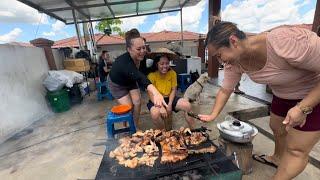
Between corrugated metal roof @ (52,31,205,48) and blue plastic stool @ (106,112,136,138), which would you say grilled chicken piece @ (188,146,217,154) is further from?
corrugated metal roof @ (52,31,205,48)

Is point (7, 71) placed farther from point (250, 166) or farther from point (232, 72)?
point (250, 166)

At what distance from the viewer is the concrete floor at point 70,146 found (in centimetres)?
263

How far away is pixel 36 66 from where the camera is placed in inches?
201

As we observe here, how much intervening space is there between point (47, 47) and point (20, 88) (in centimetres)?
171

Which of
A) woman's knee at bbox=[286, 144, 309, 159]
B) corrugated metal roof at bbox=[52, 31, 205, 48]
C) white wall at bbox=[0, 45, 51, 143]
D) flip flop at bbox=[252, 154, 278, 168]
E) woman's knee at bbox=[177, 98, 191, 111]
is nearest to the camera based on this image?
woman's knee at bbox=[286, 144, 309, 159]

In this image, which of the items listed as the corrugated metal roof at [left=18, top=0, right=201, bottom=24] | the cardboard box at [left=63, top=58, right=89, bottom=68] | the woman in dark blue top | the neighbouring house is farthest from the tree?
the woman in dark blue top

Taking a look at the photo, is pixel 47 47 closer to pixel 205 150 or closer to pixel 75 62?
pixel 75 62

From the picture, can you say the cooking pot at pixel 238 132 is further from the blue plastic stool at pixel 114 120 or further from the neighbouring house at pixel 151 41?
the neighbouring house at pixel 151 41

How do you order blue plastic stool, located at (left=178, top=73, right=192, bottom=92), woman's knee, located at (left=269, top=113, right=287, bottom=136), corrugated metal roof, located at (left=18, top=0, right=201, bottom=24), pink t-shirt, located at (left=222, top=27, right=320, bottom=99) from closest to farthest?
pink t-shirt, located at (left=222, top=27, right=320, bottom=99) < woman's knee, located at (left=269, top=113, right=287, bottom=136) < blue plastic stool, located at (left=178, top=73, right=192, bottom=92) < corrugated metal roof, located at (left=18, top=0, right=201, bottom=24)

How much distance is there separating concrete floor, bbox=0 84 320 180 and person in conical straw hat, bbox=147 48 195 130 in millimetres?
652

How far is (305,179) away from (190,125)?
153 cm

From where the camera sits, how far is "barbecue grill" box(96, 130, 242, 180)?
162 cm

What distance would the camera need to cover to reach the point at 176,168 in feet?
5.53

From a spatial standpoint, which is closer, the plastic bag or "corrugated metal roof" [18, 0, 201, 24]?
the plastic bag
